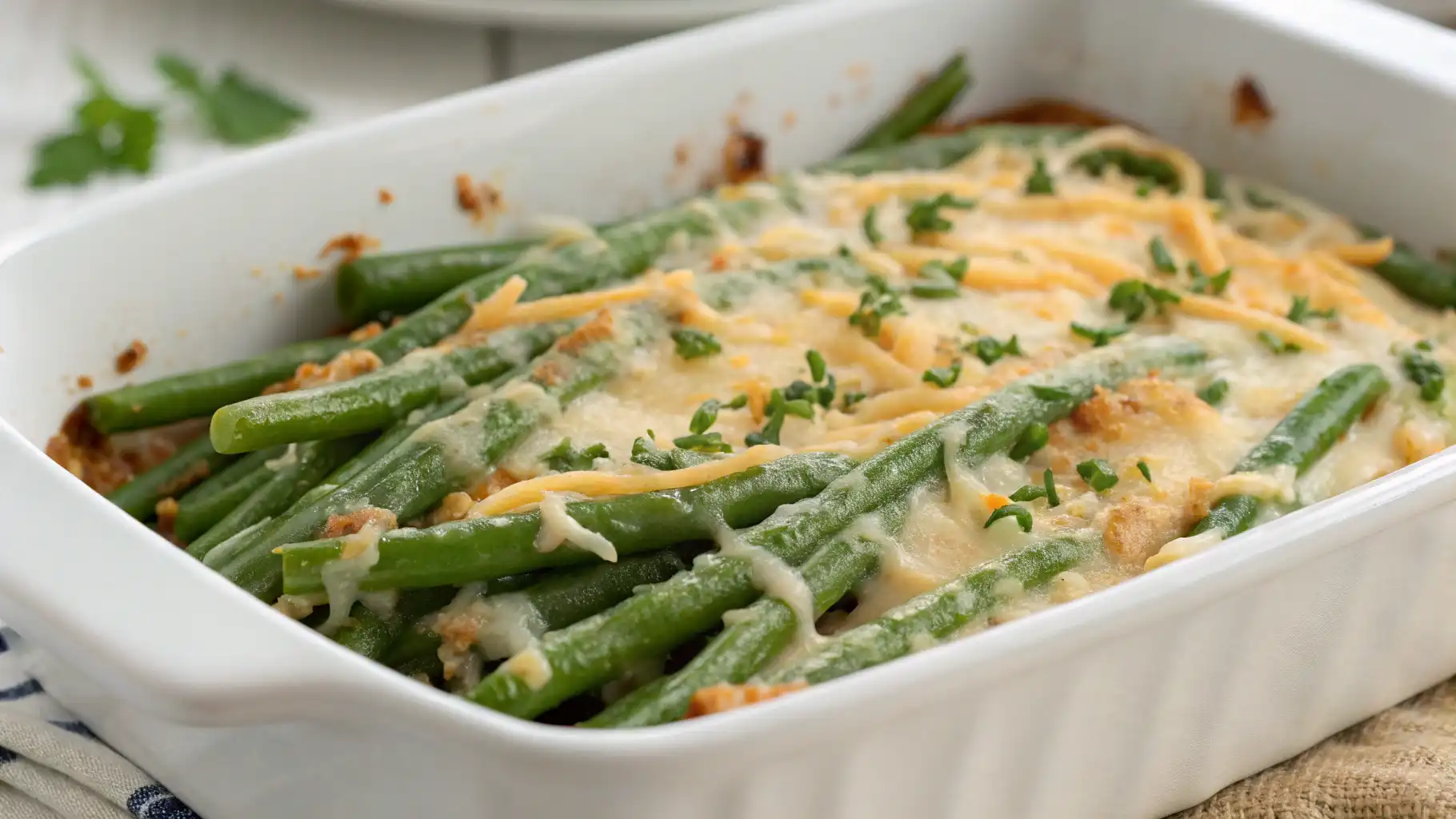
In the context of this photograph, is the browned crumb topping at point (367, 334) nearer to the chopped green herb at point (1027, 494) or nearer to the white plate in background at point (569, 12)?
the chopped green herb at point (1027, 494)

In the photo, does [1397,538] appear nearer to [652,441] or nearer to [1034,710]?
[1034,710]

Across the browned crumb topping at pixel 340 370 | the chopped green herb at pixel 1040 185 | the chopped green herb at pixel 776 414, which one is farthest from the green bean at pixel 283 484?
the chopped green herb at pixel 1040 185

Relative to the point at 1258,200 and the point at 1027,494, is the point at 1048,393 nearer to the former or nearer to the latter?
the point at 1027,494

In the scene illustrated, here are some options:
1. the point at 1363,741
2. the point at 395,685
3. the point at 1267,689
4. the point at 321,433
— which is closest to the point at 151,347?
the point at 321,433

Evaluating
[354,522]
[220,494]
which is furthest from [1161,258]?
[220,494]

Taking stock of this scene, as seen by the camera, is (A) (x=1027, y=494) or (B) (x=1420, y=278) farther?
(B) (x=1420, y=278)

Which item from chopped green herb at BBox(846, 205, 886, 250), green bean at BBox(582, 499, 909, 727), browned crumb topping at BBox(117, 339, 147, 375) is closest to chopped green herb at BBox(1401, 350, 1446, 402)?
chopped green herb at BBox(846, 205, 886, 250)
